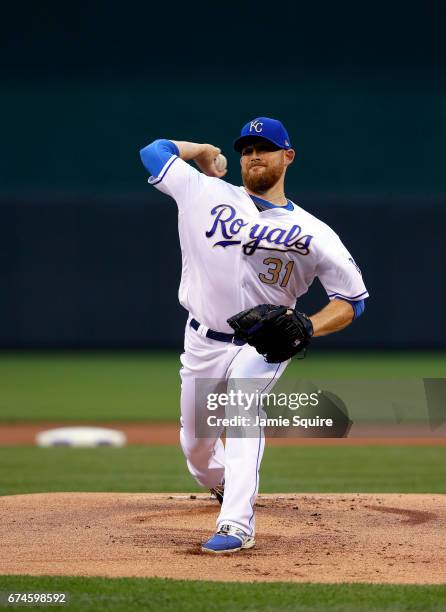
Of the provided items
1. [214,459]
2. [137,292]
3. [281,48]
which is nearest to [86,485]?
[214,459]

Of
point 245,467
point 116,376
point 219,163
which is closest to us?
point 245,467

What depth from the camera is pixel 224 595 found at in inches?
141

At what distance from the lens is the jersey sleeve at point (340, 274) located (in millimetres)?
4324

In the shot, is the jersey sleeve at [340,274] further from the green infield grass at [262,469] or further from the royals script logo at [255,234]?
the green infield grass at [262,469]

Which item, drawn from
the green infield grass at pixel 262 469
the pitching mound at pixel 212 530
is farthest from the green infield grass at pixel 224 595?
the green infield grass at pixel 262 469

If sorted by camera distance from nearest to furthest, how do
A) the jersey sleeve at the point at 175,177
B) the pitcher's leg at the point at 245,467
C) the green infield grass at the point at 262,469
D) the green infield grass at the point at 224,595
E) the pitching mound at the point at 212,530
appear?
the green infield grass at the point at 224,595
the pitching mound at the point at 212,530
the pitcher's leg at the point at 245,467
the jersey sleeve at the point at 175,177
the green infield grass at the point at 262,469

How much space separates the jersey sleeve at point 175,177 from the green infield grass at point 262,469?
2.49 metres

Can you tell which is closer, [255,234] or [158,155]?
[255,234]

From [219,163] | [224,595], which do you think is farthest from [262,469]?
[224,595]

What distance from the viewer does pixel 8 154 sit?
17.2m

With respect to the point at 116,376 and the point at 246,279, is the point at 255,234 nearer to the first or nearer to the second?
the point at 246,279

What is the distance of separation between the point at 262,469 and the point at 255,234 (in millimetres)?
3700

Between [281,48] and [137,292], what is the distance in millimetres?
5039

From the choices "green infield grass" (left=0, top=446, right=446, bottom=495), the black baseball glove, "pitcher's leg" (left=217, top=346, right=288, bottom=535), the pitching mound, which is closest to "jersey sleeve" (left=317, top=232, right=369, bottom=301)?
the black baseball glove
